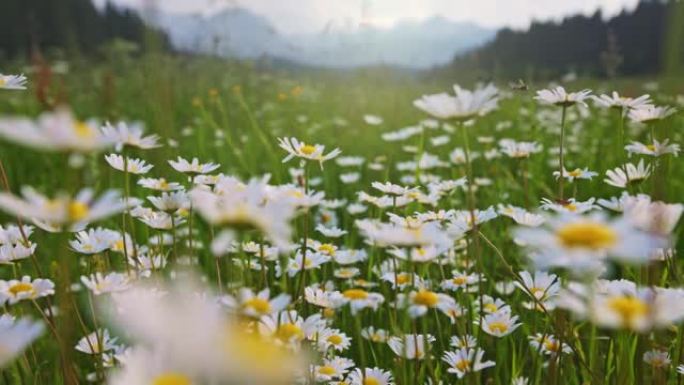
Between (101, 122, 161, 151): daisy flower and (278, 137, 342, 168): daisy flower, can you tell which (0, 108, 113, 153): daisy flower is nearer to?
(101, 122, 161, 151): daisy flower

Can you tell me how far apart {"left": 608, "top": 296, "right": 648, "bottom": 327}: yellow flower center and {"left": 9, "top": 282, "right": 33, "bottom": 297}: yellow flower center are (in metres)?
0.74

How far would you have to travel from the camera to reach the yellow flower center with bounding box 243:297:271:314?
1.79 ft

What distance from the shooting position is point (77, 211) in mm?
520

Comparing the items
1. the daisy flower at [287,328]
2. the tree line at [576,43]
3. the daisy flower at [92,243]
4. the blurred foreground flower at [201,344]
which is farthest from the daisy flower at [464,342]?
the tree line at [576,43]

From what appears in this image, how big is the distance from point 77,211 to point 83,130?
0.23ft

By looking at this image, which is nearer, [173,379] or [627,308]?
[173,379]

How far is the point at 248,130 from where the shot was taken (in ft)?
11.5

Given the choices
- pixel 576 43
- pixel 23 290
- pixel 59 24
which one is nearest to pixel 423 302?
pixel 23 290

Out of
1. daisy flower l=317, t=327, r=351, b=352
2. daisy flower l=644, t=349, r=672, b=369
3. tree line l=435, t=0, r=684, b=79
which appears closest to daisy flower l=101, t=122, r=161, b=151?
daisy flower l=317, t=327, r=351, b=352

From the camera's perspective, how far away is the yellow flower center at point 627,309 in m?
0.51

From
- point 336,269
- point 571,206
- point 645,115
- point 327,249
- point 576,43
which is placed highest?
point 576,43

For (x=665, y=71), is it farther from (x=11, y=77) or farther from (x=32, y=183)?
(x=32, y=183)

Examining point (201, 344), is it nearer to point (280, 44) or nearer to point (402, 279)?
point (402, 279)

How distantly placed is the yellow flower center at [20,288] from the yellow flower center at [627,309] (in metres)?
0.74
